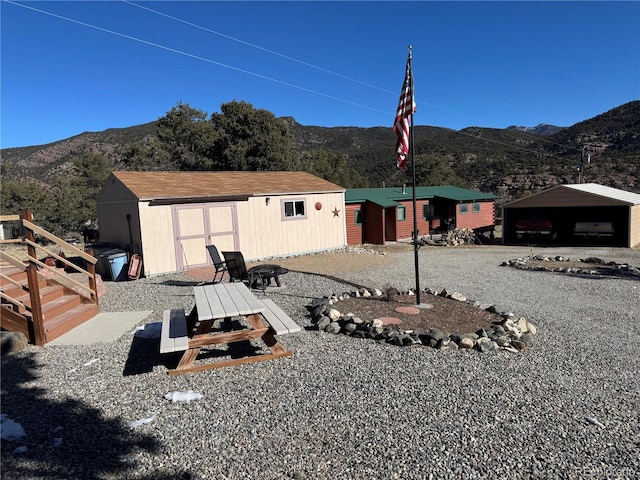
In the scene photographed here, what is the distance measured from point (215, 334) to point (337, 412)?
195cm

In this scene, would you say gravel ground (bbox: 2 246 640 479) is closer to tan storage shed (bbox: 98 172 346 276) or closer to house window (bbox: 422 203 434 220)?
tan storage shed (bbox: 98 172 346 276)

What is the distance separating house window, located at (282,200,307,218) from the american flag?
793 cm

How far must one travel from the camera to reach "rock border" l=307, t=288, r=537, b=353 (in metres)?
5.36

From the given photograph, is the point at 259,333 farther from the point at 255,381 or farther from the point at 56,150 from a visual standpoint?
the point at 56,150

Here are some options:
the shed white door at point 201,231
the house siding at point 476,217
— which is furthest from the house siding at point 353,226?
the shed white door at point 201,231

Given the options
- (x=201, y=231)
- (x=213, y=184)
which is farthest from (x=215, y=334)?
(x=213, y=184)

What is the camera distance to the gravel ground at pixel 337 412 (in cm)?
295

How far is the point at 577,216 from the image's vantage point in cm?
2052

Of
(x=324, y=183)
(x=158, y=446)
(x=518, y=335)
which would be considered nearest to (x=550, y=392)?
(x=518, y=335)

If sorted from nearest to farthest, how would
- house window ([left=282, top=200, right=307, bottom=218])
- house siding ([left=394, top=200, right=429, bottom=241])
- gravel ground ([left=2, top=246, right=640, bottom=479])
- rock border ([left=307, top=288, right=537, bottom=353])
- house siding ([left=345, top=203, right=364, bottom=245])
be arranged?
gravel ground ([left=2, top=246, right=640, bottom=479])
rock border ([left=307, top=288, right=537, bottom=353])
house window ([left=282, top=200, right=307, bottom=218])
house siding ([left=345, top=203, right=364, bottom=245])
house siding ([left=394, top=200, right=429, bottom=241])

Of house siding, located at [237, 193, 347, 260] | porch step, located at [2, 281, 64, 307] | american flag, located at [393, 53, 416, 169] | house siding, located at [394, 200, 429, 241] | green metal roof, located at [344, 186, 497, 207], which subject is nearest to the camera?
porch step, located at [2, 281, 64, 307]

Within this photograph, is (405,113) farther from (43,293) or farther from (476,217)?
(476,217)

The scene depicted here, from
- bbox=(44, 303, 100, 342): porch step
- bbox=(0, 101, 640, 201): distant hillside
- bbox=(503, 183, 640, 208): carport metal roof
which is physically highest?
bbox=(0, 101, 640, 201): distant hillside

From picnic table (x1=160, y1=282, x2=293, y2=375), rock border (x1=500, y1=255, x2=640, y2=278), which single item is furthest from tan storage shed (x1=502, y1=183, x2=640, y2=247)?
picnic table (x1=160, y1=282, x2=293, y2=375)
